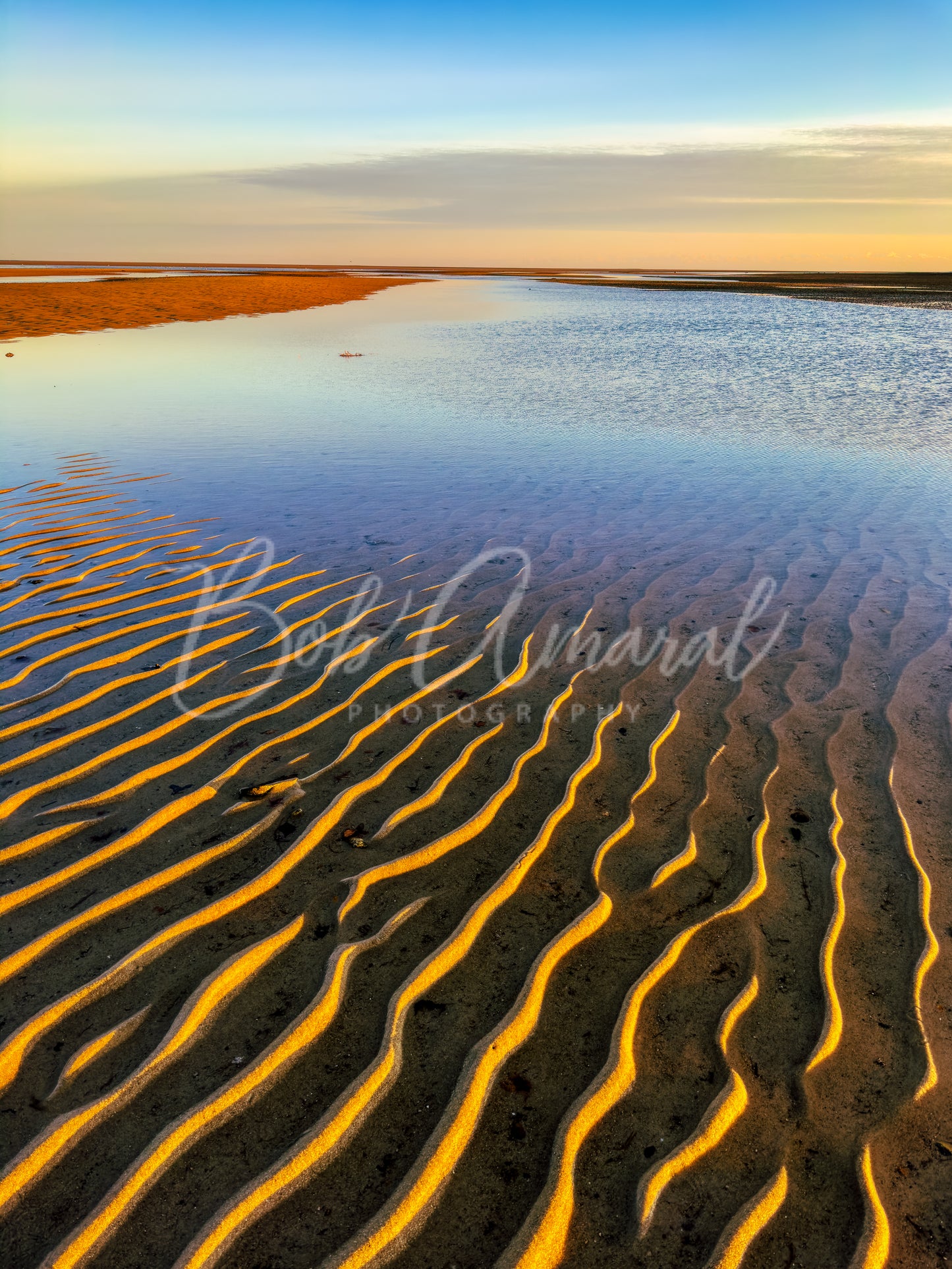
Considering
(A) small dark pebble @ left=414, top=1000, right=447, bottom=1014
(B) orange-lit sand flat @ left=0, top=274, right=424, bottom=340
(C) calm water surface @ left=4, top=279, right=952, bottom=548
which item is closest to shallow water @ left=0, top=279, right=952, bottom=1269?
(A) small dark pebble @ left=414, top=1000, right=447, bottom=1014

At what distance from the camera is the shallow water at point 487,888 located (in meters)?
1.79

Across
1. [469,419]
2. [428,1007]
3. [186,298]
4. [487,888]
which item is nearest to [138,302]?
[186,298]

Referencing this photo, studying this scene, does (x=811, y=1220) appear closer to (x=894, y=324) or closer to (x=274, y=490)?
(x=274, y=490)

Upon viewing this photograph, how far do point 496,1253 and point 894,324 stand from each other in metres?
28.3

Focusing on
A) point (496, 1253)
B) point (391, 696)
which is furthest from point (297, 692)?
point (496, 1253)

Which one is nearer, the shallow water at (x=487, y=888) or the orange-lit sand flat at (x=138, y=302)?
the shallow water at (x=487, y=888)

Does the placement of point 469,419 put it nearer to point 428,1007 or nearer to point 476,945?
point 476,945

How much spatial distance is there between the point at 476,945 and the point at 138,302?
3329 centimetres

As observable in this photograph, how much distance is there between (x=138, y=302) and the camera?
98.4 ft

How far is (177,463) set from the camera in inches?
324

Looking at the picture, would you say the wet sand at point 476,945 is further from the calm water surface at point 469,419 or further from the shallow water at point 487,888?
the calm water surface at point 469,419

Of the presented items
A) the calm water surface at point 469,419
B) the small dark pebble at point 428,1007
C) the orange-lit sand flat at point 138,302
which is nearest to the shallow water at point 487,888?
the small dark pebble at point 428,1007

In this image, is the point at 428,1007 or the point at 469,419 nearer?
the point at 428,1007

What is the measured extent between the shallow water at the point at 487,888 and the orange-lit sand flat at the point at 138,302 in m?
19.1
